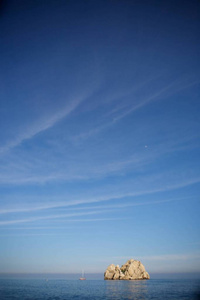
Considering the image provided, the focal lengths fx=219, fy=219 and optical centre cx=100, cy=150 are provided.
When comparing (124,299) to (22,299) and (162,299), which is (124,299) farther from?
(22,299)

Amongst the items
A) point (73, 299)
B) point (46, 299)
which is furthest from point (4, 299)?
point (73, 299)

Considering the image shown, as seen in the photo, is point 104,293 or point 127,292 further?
point 104,293

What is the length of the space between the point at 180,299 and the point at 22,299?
158ft

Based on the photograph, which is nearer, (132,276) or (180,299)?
(180,299)

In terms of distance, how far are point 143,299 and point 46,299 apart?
30.2 m

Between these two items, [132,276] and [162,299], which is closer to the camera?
[162,299]

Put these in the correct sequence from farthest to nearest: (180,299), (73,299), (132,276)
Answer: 1. (132,276)
2. (73,299)
3. (180,299)

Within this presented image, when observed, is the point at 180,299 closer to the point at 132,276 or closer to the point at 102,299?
the point at 102,299

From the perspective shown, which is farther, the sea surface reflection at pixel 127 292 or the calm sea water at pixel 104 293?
the calm sea water at pixel 104 293

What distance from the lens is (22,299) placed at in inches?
2648

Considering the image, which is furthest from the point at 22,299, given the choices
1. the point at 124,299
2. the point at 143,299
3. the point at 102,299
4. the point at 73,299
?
the point at 143,299

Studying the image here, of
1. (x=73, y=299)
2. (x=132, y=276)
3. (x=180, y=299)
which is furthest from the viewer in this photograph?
(x=132, y=276)

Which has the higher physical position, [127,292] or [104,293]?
[127,292]

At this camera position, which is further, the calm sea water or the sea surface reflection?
the calm sea water
